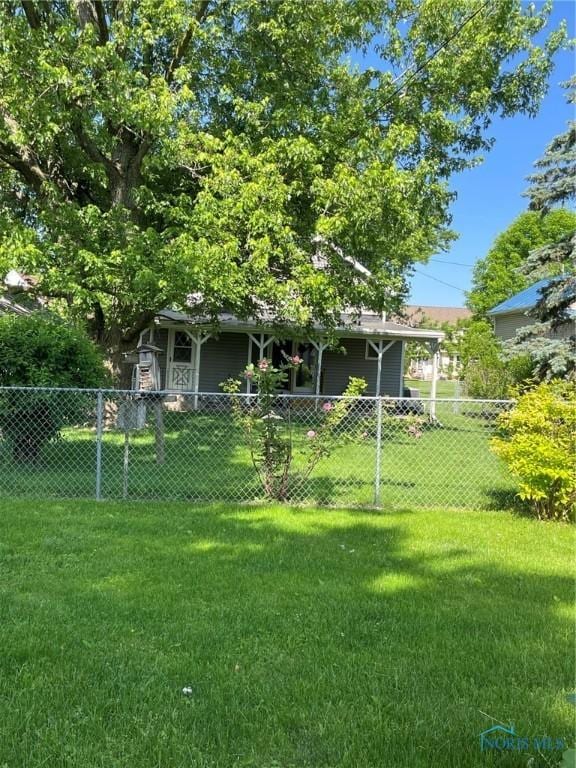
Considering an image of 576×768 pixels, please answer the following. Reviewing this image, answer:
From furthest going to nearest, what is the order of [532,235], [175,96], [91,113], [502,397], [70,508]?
[532,235] → [502,397] → [91,113] → [175,96] → [70,508]

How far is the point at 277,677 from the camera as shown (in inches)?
111

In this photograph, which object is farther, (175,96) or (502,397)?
(502,397)

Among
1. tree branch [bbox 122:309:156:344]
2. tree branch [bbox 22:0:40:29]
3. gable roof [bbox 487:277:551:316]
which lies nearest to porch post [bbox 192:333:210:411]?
tree branch [bbox 122:309:156:344]

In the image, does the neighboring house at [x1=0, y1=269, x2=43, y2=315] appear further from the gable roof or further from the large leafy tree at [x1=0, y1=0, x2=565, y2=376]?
the gable roof

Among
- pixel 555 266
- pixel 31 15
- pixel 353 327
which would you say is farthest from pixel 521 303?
pixel 31 15

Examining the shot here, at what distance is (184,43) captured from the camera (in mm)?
11203

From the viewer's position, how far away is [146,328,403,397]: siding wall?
62.2ft

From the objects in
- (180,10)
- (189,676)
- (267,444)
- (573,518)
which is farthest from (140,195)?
(189,676)

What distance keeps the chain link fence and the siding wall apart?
8.17m

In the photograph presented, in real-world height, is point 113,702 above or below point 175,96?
below

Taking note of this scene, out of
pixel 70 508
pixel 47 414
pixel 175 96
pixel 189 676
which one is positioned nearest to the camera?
pixel 189 676

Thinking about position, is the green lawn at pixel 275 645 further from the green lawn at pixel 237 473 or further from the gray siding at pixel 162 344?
the gray siding at pixel 162 344

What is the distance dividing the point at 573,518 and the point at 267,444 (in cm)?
343

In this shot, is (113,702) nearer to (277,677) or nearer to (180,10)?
(277,677)
